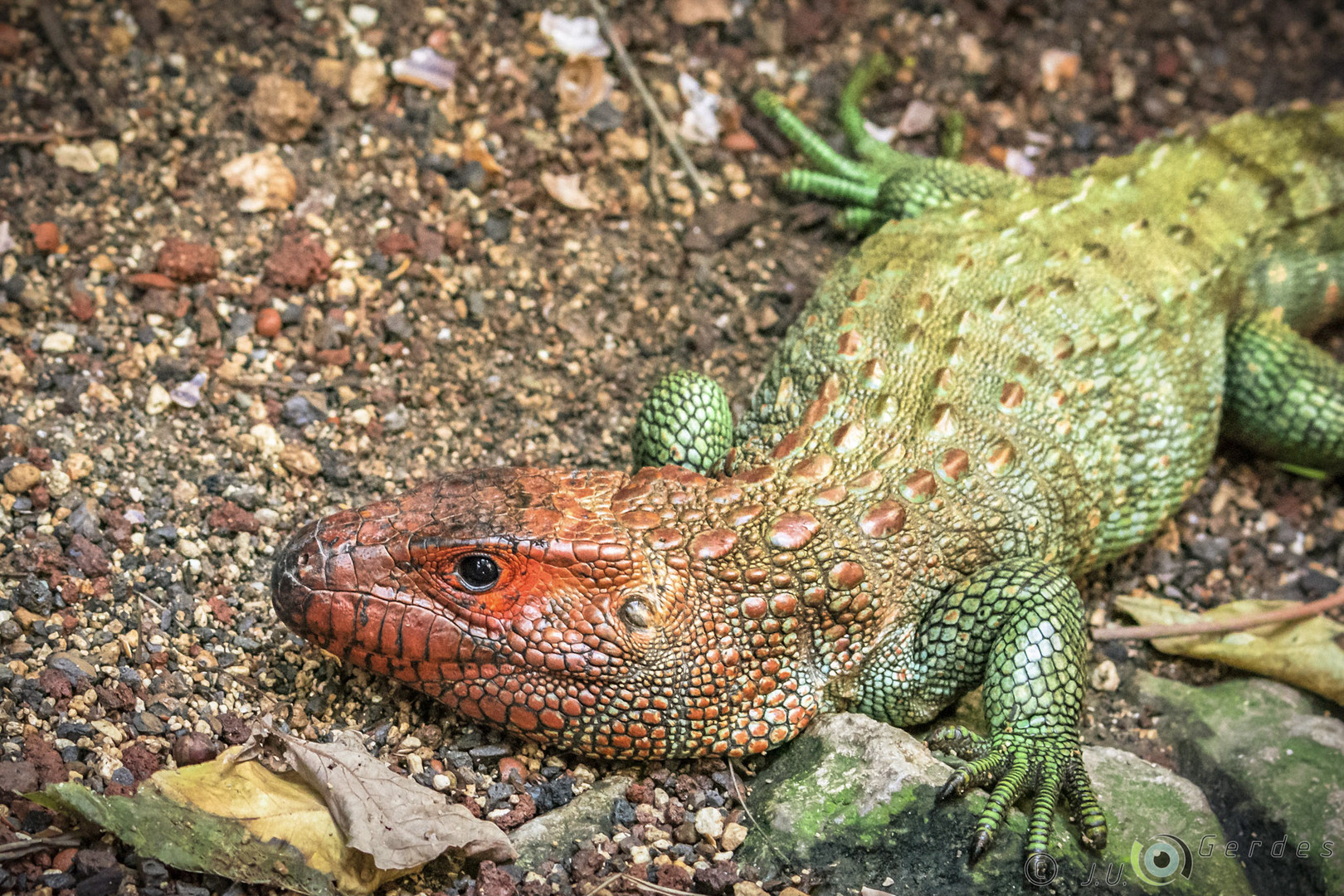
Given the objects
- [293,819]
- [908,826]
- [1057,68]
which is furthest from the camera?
[1057,68]

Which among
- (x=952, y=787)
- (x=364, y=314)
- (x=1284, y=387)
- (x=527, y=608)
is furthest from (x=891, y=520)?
(x=1284, y=387)

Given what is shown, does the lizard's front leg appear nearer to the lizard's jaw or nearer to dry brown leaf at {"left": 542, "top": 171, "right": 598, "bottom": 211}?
the lizard's jaw

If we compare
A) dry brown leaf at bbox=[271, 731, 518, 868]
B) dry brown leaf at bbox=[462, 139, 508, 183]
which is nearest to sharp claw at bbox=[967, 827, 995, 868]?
dry brown leaf at bbox=[271, 731, 518, 868]

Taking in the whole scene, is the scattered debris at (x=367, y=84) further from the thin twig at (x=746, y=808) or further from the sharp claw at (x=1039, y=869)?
the sharp claw at (x=1039, y=869)

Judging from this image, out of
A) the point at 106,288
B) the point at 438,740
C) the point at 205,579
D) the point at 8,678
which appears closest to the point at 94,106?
the point at 106,288

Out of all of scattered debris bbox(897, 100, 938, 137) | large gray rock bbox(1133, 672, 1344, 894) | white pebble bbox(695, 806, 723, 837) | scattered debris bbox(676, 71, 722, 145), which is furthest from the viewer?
scattered debris bbox(897, 100, 938, 137)

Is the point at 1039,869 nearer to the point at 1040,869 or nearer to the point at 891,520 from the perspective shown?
the point at 1040,869
